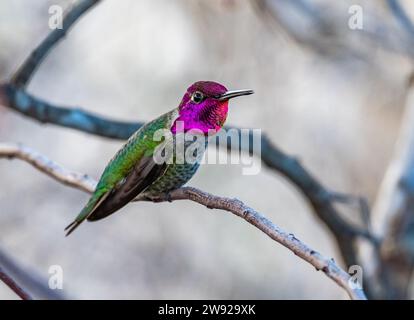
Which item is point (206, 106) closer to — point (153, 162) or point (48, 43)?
point (153, 162)

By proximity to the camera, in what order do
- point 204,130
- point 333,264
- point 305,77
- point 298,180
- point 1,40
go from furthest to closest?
point 305,77 → point 1,40 → point 298,180 → point 204,130 → point 333,264

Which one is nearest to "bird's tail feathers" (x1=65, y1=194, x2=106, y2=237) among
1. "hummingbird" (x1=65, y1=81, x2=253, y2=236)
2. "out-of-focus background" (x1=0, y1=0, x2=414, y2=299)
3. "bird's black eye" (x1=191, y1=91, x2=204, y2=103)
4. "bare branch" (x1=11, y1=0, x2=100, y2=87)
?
"hummingbird" (x1=65, y1=81, x2=253, y2=236)

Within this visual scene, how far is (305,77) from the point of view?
363 inches

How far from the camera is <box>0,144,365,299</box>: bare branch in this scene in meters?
2.57

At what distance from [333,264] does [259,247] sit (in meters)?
6.92

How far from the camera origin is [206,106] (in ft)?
12.6

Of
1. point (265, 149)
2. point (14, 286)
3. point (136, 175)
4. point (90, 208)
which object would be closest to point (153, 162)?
point (136, 175)

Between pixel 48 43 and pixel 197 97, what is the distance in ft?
3.93

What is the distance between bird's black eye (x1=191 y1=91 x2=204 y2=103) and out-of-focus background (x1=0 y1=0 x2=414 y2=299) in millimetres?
3239

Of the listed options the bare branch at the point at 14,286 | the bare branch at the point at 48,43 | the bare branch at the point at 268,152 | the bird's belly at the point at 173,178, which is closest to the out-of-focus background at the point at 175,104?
the bare branch at the point at 268,152

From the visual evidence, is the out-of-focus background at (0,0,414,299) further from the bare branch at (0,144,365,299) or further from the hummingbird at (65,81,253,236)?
the hummingbird at (65,81,253,236)

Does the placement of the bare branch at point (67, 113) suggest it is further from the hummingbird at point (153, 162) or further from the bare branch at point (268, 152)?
the hummingbird at point (153, 162)
